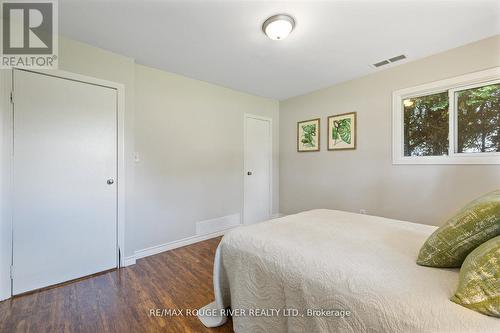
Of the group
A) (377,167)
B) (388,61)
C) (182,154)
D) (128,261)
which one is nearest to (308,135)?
(377,167)

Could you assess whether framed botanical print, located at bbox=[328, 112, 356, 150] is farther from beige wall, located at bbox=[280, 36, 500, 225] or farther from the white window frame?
the white window frame

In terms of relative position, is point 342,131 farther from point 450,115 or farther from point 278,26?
point 278,26

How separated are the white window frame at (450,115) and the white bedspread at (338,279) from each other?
1.29 meters

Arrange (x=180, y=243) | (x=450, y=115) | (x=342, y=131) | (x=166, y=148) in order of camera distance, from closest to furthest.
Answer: (x=450, y=115) → (x=166, y=148) → (x=180, y=243) → (x=342, y=131)

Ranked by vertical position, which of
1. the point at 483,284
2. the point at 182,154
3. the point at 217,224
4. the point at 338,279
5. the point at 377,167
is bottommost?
the point at 217,224

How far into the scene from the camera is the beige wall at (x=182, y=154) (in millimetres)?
2662

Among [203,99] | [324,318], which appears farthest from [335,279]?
Answer: [203,99]

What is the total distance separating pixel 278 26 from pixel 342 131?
1.96 metres

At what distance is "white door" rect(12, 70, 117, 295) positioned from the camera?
1.88 metres

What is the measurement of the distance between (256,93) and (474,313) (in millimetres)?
3611

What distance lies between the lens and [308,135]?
3725 millimetres

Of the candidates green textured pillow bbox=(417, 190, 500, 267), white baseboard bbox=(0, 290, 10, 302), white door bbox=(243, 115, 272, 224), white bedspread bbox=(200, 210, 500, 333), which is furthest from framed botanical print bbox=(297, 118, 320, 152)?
white baseboard bbox=(0, 290, 10, 302)

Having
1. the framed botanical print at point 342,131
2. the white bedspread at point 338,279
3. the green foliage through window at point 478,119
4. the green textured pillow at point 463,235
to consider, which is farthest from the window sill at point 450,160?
the green textured pillow at point 463,235

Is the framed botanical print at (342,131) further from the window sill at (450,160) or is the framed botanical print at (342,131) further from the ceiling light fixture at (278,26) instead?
the ceiling light fixture at (278,26)
